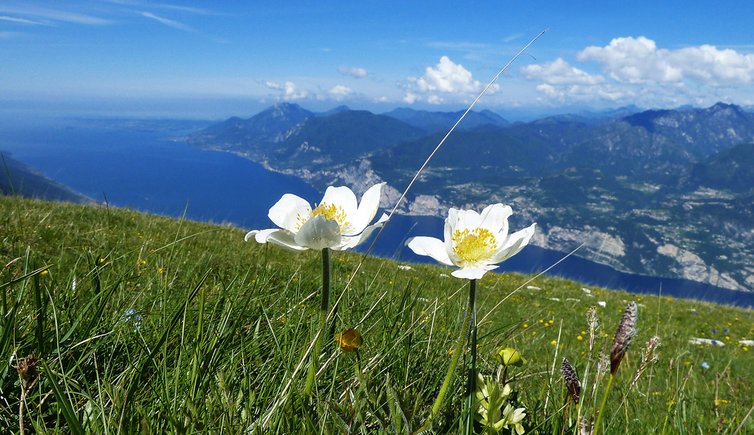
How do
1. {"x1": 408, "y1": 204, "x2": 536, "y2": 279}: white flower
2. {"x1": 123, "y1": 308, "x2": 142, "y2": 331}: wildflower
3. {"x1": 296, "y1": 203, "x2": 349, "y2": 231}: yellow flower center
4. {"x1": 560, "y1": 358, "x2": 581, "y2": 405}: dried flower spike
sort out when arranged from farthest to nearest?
{"x1": 123, "y1": 308, "x2": 142, "y2": 331}: wildflower
{"x1": 296, "y1": 203, "x2": 349, "y2": 231}: yellow flower center
{"x1": 408, "y1": 204, "x2": 536, "y2": 279}: white flower
{"x1": 560, "y1": 358, "x2": 581, "y2": 405}: dried flower spike

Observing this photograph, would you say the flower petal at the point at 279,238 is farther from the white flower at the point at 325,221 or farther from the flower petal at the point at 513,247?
the flower petal at the point at 513,247

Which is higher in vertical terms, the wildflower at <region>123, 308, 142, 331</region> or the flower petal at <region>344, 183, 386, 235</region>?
the flower petal at <region>344, 183, 386, 235</region>

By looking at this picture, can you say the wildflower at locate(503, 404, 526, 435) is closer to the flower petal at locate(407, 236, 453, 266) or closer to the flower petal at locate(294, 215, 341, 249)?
the flower petal at locate(407, 236, 453, 266)

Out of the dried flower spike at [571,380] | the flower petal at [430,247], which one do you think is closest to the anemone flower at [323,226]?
the flower petal at [430,247]

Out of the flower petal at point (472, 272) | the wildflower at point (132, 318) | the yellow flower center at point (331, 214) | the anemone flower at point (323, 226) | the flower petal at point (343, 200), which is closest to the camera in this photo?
the flower petal at point (472, 272)

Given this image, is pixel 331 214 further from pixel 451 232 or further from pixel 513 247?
pixel 513 247

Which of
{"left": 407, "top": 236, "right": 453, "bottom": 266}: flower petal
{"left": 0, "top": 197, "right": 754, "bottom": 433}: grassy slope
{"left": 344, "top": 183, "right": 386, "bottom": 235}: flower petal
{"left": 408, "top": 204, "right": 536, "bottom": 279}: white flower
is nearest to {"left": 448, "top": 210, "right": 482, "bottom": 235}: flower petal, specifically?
{"left": 408, "top": 204, "right": 536, "bottom": 279}: white flower
